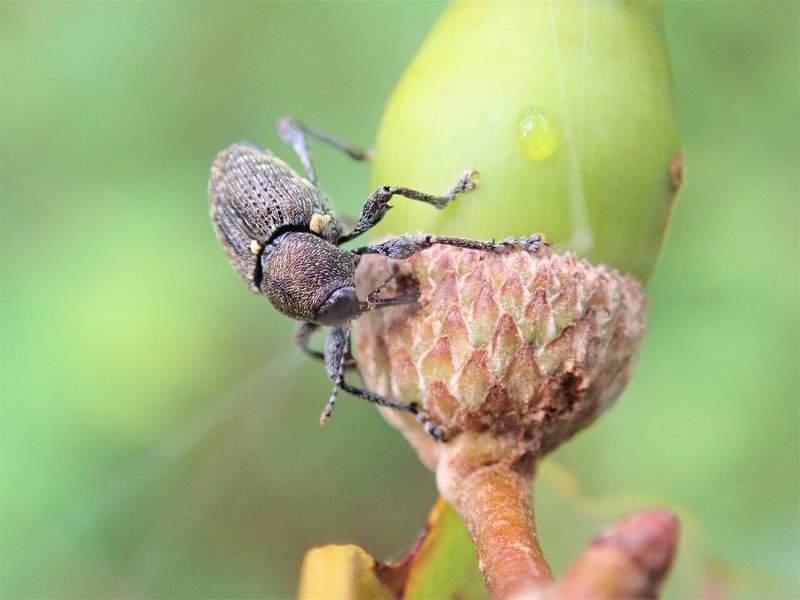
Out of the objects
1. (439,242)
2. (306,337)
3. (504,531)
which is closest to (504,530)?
(504,531)

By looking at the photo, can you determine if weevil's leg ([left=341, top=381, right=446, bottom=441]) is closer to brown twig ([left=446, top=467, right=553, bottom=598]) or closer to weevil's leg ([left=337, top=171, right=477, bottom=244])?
brown twig ([left=446, top=467, right=553, bottom=598])

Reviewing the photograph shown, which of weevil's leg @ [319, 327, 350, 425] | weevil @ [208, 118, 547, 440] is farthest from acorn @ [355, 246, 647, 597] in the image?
weevil's leg @ [319, 327, 350, 425]

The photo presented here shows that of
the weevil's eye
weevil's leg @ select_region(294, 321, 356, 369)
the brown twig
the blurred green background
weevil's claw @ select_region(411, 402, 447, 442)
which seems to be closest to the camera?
the brown twig

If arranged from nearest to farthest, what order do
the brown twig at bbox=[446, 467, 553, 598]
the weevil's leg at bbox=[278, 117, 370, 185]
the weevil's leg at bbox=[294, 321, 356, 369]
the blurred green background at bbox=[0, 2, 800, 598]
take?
1. the brown twig at bbox=[446, 467, 553, 598]
2. the weevil's leg at bbox=[294, 321, 356, 369]
3. the weevil's leg at bbox=[278, 117, 370, 185]
4. the blurred green background at bbox=[0, 2, 800, 598]

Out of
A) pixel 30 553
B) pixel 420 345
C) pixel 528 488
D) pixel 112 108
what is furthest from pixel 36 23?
pixel 528 488

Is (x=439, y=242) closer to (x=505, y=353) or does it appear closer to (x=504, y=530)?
(x=505, y=353)

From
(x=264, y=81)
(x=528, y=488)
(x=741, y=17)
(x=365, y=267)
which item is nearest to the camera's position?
(x=528, y=488)

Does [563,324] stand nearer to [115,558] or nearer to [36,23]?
[115,558]
